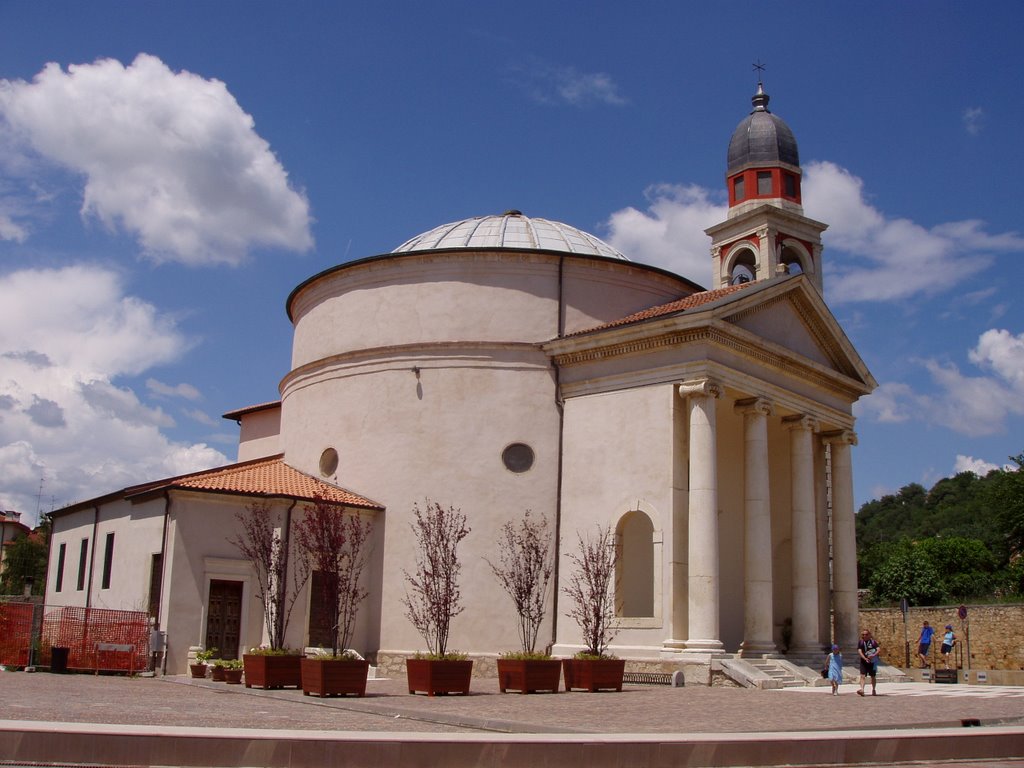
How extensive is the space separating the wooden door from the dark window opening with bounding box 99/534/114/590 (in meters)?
4.41

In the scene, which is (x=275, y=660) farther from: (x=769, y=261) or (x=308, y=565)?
(x=769, y=261)

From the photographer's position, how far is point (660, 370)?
27500 mm

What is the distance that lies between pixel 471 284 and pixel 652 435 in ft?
24.8

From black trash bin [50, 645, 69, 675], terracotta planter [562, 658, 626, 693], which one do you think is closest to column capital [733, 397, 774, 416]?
terracotta planter [562, 658, 626, 693]

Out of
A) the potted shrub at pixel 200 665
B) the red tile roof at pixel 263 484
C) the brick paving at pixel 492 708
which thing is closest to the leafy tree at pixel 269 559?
the red tile roof at pixel 263 484

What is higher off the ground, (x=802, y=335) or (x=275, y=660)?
(x=802, y=335)

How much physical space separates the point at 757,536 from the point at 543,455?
6.32 metres

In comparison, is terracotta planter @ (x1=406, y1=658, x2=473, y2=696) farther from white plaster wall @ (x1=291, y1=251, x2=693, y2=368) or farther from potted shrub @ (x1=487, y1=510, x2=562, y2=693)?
white plaster wall @ (x1=291, y1=251, x2=693, y2=368)

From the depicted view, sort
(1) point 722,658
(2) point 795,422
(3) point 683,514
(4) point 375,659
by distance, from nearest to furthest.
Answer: (1) point 722,658, (3) point 683,514, (4) point 375,659, (2) point 795,422

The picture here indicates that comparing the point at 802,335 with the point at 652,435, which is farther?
the point at 802,335

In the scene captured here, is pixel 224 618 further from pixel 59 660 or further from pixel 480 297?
pixel 480 297

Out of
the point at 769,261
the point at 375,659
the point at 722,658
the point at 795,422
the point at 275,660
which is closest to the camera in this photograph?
the point at 275,660

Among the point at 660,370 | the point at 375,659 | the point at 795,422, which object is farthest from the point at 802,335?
the point at 375,659

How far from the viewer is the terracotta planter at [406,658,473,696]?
2066cm
